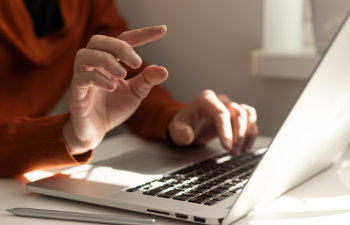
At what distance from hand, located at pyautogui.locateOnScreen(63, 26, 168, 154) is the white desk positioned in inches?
4.4

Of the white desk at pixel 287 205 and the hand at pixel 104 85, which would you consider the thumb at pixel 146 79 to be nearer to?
the hand at pixel 104 85

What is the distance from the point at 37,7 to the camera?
1.22 meters

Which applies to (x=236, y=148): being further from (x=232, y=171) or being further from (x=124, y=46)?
(x=124, y=46)

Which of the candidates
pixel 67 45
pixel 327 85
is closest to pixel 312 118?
pixel 327 85

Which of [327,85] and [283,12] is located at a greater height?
[283,12]

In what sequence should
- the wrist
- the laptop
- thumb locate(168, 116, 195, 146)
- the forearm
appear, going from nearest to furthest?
the laptop
the wrist
thumb locate(168, 116, 195, 146)
the forearm

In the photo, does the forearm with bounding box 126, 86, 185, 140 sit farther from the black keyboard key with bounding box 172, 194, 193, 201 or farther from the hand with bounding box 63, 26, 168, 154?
the black keyboard key with bounding box 172, 194, 193, 201

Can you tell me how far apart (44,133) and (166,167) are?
0.60 feet

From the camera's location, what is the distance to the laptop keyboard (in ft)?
2.28

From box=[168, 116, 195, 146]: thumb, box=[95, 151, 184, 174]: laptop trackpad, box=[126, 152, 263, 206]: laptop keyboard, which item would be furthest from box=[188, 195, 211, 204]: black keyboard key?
box=[168, 116, 195, 146]: thumb

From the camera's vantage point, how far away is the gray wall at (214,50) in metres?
1.24

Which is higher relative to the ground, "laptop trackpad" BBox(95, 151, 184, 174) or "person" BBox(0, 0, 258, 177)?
"person" BBox(0, 0, 258, 177)

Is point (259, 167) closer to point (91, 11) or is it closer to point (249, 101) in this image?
point (249, 101)

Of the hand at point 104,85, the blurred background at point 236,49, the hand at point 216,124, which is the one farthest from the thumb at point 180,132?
the blurred background at point 236,49
